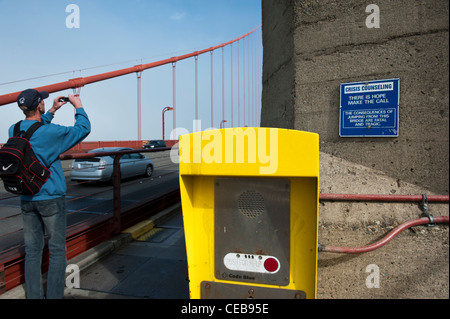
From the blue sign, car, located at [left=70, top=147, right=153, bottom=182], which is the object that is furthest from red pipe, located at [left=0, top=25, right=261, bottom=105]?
the blue sign

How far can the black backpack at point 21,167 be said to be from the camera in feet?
6.00

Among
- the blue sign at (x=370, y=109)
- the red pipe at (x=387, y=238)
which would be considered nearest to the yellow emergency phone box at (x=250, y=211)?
the red pipe at (x=387, y=238)

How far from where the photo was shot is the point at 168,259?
2.93 meters

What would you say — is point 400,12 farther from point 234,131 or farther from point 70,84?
point 70,84

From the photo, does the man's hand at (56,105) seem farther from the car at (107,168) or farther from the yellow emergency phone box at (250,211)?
the car at (107,168)

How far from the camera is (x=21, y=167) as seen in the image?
1.86 m

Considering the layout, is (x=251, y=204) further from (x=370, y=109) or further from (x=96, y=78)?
(x=96, y=78)

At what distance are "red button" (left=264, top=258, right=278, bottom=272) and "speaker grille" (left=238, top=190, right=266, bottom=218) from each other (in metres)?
0.26

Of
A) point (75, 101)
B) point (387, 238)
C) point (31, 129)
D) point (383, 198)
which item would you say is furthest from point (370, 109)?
point (31, 129)

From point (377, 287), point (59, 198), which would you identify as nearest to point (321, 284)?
point (377, 287)

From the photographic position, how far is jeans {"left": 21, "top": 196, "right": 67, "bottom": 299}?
199cm

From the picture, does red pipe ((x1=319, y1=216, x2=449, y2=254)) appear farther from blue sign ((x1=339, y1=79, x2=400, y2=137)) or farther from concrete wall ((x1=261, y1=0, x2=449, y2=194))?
blue sign ((x1=339, y1=79, x2=400, y2=137))

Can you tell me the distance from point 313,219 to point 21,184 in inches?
74.1

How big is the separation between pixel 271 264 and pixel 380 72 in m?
1.66
